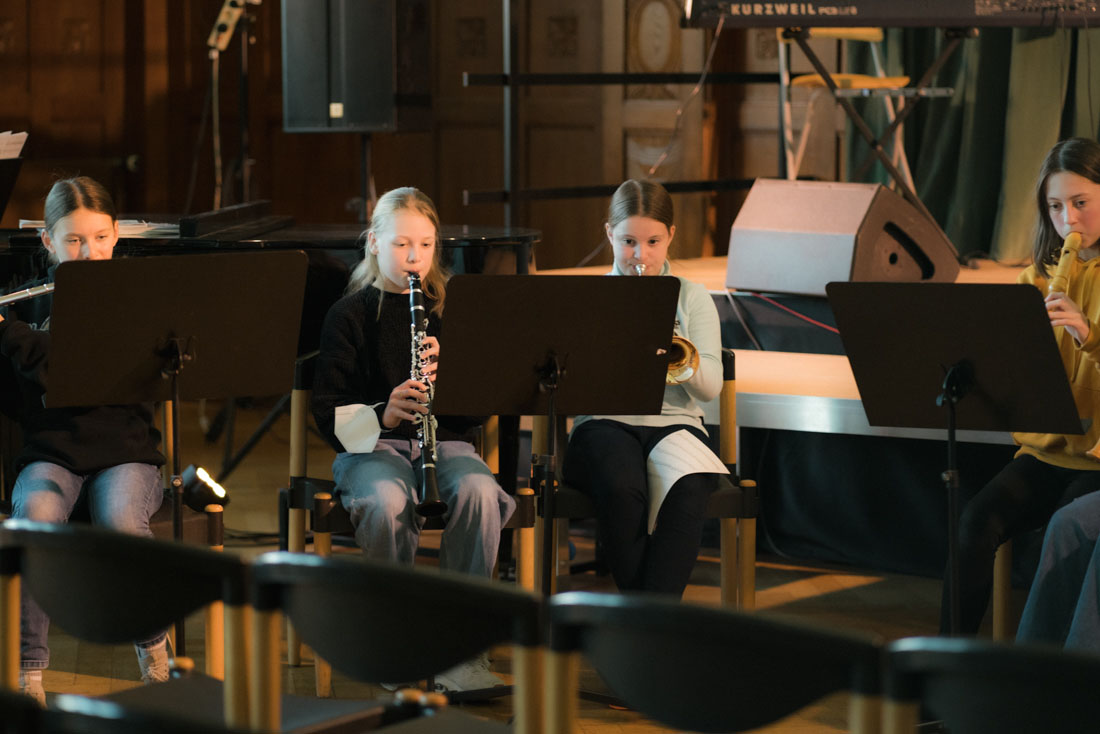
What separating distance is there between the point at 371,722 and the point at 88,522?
49.5 inches

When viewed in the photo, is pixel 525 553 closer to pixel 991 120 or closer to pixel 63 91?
pixel 991 120

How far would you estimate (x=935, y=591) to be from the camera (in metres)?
3.41

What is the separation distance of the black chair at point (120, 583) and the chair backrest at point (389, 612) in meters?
0.05

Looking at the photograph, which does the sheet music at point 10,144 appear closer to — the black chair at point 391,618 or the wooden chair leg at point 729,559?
the wooden chair leg at point 729,559

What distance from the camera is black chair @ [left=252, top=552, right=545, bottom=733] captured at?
49.2 inches

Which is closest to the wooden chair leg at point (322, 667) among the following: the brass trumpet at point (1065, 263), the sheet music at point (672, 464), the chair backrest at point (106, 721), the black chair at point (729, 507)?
the black chair at point (729, 507)

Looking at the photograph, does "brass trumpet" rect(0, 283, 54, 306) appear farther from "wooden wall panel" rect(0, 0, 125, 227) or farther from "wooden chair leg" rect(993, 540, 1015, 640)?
"wooden wall panel" rect(0, 0, 125, 227)

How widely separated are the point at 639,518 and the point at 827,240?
57.5 inches

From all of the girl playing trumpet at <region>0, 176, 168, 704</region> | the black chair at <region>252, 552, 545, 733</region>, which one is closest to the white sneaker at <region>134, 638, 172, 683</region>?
the girl playing trumpet at <region>0, 176, 168, 704</region>

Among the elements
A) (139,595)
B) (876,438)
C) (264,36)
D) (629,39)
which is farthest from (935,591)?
(264,36)

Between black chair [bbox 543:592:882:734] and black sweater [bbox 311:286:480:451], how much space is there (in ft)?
5.23

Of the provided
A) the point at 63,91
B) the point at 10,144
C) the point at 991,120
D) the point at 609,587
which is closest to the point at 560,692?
the point at 609,587

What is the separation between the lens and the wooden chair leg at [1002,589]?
109 inches

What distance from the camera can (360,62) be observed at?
4.54 meters
